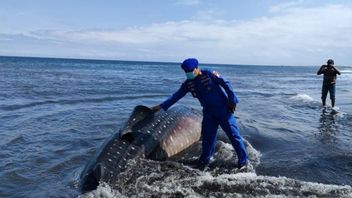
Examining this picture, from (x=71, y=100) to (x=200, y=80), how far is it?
1201 cm

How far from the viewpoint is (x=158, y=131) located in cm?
856

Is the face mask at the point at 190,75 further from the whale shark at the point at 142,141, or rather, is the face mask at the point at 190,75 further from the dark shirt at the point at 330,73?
the dark shirt at the point at 330,73

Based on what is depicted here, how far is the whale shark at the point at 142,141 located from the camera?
6.81 m

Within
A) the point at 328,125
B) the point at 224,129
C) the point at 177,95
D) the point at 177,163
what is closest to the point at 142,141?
the point at 177,163

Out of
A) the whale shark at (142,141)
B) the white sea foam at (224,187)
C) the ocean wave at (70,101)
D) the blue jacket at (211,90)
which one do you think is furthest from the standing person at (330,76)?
the white sea foam at (224,187)

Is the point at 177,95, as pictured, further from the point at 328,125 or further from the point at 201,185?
the point at 328,125

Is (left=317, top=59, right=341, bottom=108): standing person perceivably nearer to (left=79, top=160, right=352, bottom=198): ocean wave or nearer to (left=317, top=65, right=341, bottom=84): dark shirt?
(left=317, top=65, right=341, bottom=84): dark shirt

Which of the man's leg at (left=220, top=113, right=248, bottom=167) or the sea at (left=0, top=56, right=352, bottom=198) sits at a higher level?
the man's leg at (left=220, top=113, right=248, bottom=167)

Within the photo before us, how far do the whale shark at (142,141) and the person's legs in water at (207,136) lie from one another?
2.51 feet

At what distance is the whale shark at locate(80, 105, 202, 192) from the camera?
268 inches

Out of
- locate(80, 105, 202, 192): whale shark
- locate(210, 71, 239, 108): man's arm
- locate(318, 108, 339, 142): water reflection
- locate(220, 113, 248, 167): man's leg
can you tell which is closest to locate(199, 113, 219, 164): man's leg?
locate(220, 113, 248, 167): man's leg

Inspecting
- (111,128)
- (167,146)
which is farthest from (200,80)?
(111,128)

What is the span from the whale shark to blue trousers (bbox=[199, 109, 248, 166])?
0.84 m

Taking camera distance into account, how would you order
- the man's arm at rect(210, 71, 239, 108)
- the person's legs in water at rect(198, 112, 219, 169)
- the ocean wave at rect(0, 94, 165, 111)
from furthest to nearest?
the ocean wave at rect(0, 94, 165, 111) < the person's legs in water at rect(198, 112, 219, 169) < the man's arm at rect(210, 71, 239, 108)
